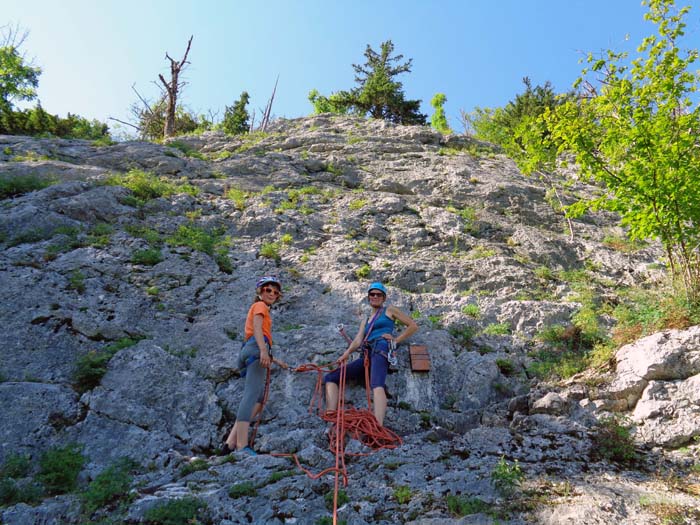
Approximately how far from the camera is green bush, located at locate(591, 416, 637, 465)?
455 centimetres

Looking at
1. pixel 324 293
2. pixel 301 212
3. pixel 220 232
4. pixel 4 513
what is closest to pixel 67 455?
pixel 4 513

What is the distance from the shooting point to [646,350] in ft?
18.6

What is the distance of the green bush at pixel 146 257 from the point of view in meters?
8.60

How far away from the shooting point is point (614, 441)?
4672mm

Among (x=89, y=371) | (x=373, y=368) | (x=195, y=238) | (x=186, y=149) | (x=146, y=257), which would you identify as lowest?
(x=373, y=368)

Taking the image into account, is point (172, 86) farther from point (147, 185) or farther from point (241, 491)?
point (241, 491)

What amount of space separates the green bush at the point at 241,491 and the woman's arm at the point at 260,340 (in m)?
1.64

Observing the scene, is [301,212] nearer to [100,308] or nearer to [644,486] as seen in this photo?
[100,308]

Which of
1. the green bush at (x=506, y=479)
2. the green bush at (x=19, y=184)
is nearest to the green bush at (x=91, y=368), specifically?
the green bush at (x=506, y=479)

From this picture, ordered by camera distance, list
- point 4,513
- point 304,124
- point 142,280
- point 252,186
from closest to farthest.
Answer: point 4,513
point 142,280
point 252,186
point 304,124

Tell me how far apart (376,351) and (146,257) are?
16.5ft

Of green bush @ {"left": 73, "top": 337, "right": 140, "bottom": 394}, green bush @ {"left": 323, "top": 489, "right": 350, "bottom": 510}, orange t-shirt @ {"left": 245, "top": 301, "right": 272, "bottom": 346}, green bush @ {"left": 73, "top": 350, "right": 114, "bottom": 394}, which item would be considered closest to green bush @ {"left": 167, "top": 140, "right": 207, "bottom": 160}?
green bush @ {"left": 73, "top": 337, "right": 140, "bottom": 394}

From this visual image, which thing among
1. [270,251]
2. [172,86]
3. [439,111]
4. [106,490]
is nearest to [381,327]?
[106,490]

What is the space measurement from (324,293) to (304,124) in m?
11.6
